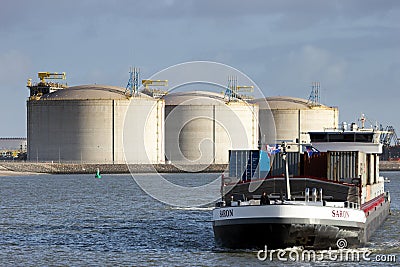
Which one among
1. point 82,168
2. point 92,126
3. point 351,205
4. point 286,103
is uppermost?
point 286,103

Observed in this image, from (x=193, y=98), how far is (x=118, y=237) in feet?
348

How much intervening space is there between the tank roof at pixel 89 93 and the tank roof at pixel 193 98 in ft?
27.2

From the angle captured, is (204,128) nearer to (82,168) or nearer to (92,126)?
(92,126)

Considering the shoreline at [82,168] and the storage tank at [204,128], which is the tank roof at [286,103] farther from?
→ the shoreline at [82,168]

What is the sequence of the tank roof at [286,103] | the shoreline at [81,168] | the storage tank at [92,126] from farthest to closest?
the tank roof at [286,103] < the shoreline at [81,168] < the storage tank at [92,126]

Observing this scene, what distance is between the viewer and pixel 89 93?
138 meters

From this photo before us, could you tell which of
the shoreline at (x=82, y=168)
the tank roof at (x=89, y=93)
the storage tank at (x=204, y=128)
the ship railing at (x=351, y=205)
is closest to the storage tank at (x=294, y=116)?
the storage tank at (x=204, y=128)

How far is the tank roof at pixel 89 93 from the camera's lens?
137625 mm

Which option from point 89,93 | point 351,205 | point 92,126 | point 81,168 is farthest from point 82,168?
point 351,205

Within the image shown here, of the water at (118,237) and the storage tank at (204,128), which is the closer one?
the water at (118,237)

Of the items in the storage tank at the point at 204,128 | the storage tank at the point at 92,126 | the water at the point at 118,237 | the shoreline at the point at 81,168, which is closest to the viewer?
the water at the point at 118,237

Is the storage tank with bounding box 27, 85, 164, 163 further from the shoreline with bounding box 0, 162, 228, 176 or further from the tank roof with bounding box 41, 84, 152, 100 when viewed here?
the shoreline with bounding box 0, 162, 228, 176

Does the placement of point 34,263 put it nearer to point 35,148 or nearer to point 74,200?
point 74,200

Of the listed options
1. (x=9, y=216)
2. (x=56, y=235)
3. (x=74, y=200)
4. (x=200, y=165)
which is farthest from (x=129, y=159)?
(x=56, y=235)
